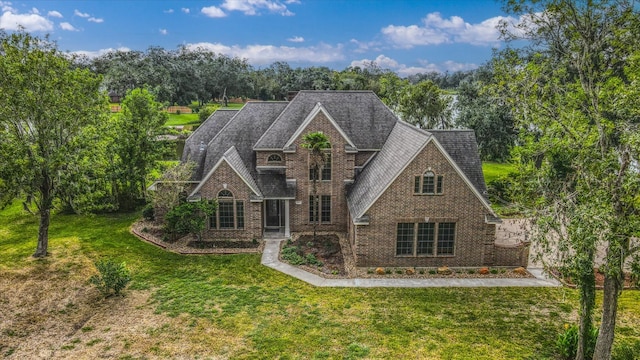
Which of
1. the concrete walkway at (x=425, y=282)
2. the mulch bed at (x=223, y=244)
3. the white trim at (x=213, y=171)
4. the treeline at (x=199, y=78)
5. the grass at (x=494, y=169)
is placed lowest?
the concrete walkway at (x=425, y=282)

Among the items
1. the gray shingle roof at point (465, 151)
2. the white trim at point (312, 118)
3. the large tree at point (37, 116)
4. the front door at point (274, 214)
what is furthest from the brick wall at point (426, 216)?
the large tree at point (37, 116)

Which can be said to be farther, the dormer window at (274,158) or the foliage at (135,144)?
the foliage at (135,144)

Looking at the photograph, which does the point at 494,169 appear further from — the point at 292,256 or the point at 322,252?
the point at 292,256

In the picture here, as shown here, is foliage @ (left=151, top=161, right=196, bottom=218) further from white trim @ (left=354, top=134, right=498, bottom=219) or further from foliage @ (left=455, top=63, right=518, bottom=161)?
foliage @ (left=455, top=63, right=518, bottom=161)

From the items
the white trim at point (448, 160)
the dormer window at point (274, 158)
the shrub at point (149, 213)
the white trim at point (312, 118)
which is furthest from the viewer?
the shrub at point (149, 213)

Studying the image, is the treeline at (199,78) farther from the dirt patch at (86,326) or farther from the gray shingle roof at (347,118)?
the dirt patch at (86,326)

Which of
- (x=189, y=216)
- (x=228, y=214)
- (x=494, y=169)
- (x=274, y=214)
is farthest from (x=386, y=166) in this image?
(x=494, y=169)
